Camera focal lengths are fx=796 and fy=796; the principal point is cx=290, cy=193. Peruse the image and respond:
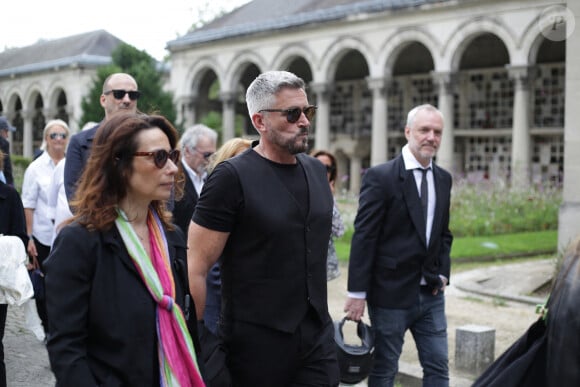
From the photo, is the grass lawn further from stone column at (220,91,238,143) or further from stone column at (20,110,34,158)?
stone column at (20,110,34,158)

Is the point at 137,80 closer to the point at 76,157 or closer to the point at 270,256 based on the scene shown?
the point at 76,157

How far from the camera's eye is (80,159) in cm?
573

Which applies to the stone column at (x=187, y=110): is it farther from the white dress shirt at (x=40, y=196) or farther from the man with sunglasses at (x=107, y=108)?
the man with sunglasses at (x=107, y=108)

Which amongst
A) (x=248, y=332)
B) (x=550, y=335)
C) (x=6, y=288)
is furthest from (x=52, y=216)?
(x=550, y=335)

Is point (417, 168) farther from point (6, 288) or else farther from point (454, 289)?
point (454, 289)

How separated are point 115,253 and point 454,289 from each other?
369 inches

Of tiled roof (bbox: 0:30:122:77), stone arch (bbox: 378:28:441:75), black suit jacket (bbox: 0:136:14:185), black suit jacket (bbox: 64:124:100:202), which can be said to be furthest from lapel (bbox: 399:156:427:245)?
tiled roof (bbox: 0:30:122:77)

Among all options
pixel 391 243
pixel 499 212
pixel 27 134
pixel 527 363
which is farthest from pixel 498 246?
pixel 27 134

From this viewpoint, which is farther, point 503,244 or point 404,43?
point 404,43

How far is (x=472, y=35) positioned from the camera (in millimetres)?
26375

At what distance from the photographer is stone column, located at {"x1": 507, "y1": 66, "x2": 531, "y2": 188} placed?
25444 millimetres

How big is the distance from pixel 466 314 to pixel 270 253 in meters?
6.62

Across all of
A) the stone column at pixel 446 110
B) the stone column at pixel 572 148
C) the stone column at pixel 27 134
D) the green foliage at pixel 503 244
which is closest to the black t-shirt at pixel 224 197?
the stone column at pixel 572 148

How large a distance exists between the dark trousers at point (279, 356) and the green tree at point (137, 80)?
27433 millimetres
